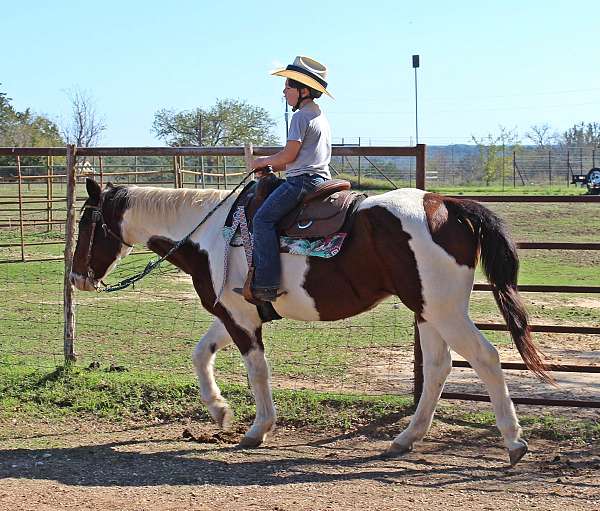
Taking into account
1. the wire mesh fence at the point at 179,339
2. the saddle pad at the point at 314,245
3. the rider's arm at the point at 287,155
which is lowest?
the wire mesh fence at the point at 179,339

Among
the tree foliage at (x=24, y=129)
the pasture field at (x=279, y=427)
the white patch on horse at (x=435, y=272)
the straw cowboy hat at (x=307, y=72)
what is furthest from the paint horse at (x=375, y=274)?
the tree foliage at (x=24, y=129)

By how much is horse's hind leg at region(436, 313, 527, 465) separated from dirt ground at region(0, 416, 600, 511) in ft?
0.67

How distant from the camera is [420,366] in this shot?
711 cm

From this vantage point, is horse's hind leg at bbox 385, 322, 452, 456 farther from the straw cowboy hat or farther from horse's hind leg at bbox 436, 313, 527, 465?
the straw cowboy hat

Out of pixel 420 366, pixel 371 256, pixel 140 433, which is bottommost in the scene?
pixel 140 433

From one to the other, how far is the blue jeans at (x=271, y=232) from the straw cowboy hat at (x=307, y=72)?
0.70 metres

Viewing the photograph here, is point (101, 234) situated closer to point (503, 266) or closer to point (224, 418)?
point (224, 418)

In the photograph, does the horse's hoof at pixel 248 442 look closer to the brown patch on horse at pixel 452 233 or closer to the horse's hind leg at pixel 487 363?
the horse's hind leg at pixel 487 363

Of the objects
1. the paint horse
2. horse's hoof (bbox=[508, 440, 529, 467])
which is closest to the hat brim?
the paint horse

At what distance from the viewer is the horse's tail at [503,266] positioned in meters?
5.82

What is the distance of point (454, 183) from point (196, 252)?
40.7 meters

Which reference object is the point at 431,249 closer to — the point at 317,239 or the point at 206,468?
the point at 317,239

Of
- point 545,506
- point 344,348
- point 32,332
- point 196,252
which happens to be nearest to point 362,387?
point 344,348

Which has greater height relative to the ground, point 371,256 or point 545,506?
point 371,256
